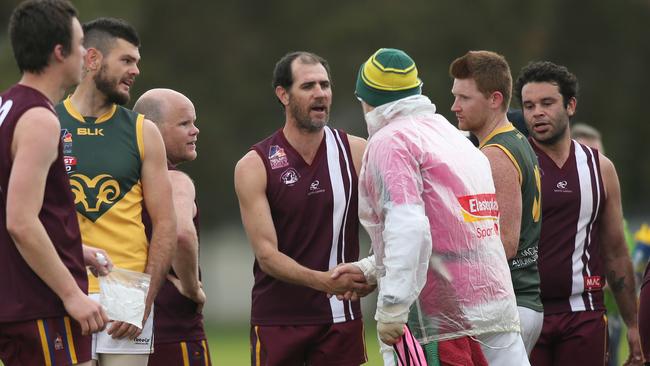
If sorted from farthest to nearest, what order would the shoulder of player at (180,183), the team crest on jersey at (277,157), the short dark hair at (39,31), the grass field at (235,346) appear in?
the grass field at (235,346) → the team crest on jersey at (277,157) → the shoulder of player at (180,183) → the short dark hair at (39,31)

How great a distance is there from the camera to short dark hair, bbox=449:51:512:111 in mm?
7211

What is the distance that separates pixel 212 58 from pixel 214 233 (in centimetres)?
513

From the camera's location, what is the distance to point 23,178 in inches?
211

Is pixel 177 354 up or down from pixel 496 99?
down

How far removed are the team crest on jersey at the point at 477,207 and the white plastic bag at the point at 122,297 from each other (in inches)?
69.4

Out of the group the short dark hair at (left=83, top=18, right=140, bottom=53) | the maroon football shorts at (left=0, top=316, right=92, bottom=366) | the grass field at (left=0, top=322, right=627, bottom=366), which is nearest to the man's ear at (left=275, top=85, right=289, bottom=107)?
the short dark hair at (left=83, top=18, right=140, bottom=53)

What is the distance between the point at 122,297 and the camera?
6.34 m

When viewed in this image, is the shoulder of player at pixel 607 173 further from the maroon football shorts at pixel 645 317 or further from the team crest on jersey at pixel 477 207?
the team crest on jersey at pixel 477 207

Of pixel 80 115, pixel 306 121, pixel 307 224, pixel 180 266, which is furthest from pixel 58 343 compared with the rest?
pixel 306 121

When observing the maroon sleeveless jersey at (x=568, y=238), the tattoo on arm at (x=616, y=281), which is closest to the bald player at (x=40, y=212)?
the maroon sleeveless jersey at (x=568, y=238)

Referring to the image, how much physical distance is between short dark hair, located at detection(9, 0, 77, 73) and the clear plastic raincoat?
1.74 m

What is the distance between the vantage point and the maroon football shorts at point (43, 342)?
18.1ft

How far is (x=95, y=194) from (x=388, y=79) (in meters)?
1.71

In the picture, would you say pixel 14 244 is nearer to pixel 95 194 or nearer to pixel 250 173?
pixel 95 194
